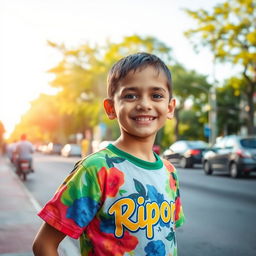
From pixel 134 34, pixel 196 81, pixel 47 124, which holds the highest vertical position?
pixel 134 34

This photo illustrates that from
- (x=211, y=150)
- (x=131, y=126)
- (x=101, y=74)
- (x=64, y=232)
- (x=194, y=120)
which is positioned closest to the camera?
(x=64, y=232)

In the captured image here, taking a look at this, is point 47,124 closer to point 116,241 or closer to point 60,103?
point 60,103

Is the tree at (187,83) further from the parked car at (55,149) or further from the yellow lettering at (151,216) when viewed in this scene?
the yellow lettering at (151,216)

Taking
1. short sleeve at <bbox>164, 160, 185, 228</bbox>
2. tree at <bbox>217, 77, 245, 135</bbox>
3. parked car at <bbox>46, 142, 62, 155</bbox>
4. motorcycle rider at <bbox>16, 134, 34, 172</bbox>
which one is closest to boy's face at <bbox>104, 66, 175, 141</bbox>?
short sleeve at <bbox>164, 160, 185, 228</bbox>

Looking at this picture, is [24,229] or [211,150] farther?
[211,150]

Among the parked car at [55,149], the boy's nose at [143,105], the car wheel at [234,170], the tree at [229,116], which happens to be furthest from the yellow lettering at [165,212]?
the parked car at [55,149]

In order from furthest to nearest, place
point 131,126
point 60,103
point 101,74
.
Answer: point 60,103 → point 101,74 → point 131,126

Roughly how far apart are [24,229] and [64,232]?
5.37 meters

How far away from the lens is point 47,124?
78.9m

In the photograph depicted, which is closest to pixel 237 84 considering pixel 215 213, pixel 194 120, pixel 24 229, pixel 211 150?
pixel 211 150

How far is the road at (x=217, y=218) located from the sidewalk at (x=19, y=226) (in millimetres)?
717

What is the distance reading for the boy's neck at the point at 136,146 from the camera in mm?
1837

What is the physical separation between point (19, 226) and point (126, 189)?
18.5ft

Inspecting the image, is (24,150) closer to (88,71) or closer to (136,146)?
(136,146)
